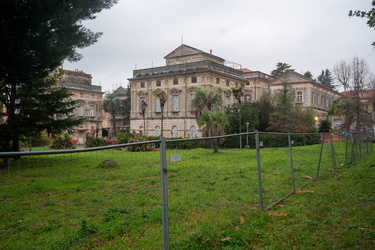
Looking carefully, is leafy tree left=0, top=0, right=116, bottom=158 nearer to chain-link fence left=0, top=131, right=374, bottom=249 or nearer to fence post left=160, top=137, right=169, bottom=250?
chain-link fence left=0, top=131, right=374, bottom=249

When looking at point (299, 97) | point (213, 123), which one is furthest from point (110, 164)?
point (299, 97)

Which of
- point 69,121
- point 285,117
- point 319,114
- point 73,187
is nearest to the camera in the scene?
point 73,187

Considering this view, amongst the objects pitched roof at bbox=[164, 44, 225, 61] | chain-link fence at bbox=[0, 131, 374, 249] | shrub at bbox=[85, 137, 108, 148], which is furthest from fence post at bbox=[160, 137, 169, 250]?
pitched roof at bbox=[164, 44, 225, 61]

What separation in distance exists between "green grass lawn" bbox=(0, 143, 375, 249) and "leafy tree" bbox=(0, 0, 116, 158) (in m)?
9.45

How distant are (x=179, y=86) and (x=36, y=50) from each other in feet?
124

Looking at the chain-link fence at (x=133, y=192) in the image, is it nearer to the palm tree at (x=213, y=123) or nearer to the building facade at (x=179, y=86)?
the palm tree at (x=213, y=123)

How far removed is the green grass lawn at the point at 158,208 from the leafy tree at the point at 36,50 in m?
9.45

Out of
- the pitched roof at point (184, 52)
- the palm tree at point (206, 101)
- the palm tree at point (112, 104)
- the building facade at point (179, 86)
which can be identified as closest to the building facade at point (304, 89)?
the building facade at point (179, 86)

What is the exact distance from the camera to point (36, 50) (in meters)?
14.5

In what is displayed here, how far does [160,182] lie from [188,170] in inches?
27.3

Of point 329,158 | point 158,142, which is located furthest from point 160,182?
point 329,158

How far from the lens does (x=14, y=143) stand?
1836 centimetres

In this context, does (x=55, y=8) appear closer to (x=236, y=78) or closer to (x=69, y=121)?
(x=69, y=121)

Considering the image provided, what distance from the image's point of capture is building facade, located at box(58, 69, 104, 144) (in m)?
62.9
